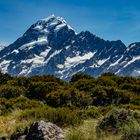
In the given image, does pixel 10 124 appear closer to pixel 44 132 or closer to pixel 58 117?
pixel 58 117

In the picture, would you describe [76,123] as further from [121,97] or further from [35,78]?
[35,78]

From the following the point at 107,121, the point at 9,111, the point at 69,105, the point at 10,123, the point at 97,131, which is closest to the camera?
the point at 97,131

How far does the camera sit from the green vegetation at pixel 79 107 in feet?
51.4

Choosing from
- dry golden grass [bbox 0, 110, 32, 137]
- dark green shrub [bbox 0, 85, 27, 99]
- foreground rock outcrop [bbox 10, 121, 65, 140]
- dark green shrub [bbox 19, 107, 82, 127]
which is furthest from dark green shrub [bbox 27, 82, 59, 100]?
foreground rock outcrop [bbox 10, 121, 65, 140]

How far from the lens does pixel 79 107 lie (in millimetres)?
29625

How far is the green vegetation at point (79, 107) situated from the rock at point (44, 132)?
0.46 metres

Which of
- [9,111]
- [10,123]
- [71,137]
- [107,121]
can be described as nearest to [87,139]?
[71,137]

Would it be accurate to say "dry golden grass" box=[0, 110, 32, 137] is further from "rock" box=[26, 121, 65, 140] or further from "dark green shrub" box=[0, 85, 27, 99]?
"dark green shrub" box=[0, 85, 27, 99]

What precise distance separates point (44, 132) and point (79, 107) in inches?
631

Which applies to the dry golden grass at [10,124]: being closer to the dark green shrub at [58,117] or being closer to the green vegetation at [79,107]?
the green vegetation at [79,107]

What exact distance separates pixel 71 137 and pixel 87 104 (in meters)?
15.6

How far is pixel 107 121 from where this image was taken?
17.2 metres

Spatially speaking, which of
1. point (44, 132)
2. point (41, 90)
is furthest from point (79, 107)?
point (44, 132)

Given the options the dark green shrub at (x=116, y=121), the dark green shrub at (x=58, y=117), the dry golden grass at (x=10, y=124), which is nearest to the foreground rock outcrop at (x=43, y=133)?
the dark green shrub at (x=116, y=121)
